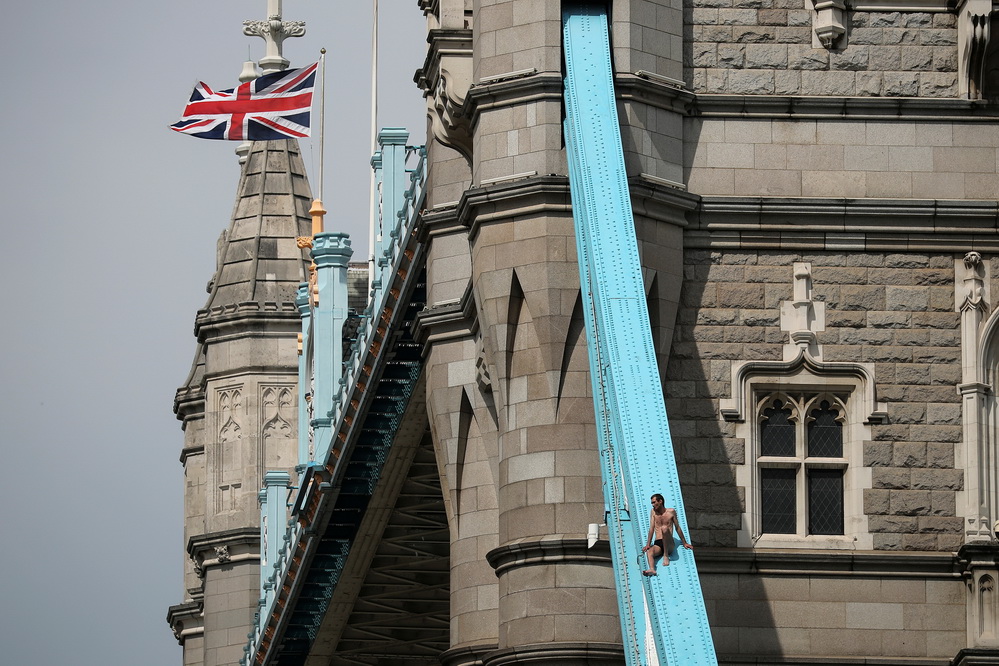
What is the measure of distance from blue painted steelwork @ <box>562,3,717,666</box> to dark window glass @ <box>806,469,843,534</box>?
143 inches

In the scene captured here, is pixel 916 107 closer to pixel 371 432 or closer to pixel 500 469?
pixel 500 469

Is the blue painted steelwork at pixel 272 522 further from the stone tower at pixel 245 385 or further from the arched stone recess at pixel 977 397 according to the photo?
the arched stone recess at pixel 977 397

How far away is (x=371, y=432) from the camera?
160 feet

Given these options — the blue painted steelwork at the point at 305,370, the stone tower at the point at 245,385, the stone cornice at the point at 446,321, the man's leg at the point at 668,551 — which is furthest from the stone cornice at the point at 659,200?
the stone tower at the point at 245,385

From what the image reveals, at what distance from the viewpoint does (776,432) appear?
1283 inches

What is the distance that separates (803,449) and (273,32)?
40476 millimetres

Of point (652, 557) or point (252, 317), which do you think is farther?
point (252, 317)

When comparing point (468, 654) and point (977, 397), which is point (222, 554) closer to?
point (468, 654)

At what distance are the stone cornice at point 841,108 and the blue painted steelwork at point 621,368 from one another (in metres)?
1.73

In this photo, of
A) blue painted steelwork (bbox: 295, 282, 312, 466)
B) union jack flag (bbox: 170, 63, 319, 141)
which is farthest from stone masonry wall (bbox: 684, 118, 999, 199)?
union jack flag (bbox: 170, 63, 319, 141)

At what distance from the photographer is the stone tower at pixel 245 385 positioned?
2584 inches

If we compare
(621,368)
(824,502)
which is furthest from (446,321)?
(621,368)

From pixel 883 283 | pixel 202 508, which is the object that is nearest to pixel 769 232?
pixel 883 283

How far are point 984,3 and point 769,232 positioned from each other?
11.4ft
